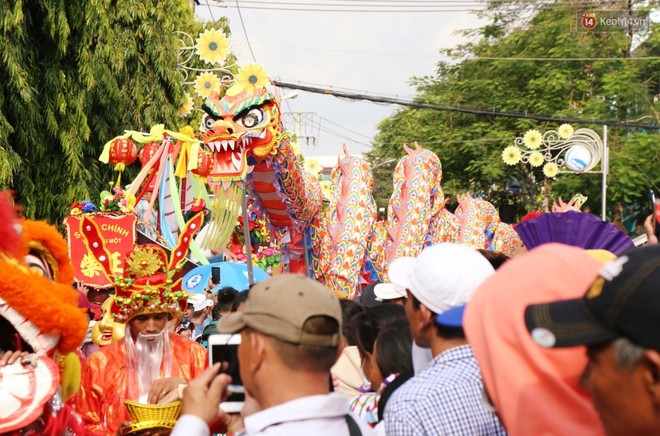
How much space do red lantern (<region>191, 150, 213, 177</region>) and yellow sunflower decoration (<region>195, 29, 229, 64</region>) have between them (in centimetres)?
101

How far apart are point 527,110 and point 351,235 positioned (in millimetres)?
19065

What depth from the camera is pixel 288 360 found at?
2.24m

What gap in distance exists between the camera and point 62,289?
141 inches

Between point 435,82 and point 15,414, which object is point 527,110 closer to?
point 435,82

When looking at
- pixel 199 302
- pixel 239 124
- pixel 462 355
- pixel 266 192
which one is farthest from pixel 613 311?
pixel 266 192

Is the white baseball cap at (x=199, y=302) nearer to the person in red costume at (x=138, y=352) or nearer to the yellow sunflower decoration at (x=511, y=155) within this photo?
the person in red costume at (x=138, y=352)

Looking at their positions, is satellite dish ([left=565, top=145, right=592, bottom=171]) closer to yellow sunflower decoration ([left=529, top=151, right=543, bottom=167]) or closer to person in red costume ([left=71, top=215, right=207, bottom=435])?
yellow sunflower decoration ([left=529, top=151, right=543, bottom=167])

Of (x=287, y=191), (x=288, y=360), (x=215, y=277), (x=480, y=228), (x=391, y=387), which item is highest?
(x=288, y=360)

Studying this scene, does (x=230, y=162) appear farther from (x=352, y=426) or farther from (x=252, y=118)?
(x=352, y=426)

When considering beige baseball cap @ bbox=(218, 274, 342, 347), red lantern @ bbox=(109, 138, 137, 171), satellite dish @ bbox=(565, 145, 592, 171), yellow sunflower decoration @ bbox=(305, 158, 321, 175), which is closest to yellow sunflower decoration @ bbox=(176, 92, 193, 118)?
yellow sunflower decoration @ bbox=(305, 158, 321, 175)

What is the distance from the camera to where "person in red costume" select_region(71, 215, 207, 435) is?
14.6 ft

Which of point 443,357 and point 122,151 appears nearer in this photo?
point 443,357

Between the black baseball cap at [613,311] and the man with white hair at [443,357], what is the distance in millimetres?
1117

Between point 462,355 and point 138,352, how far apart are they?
82.8 inches
